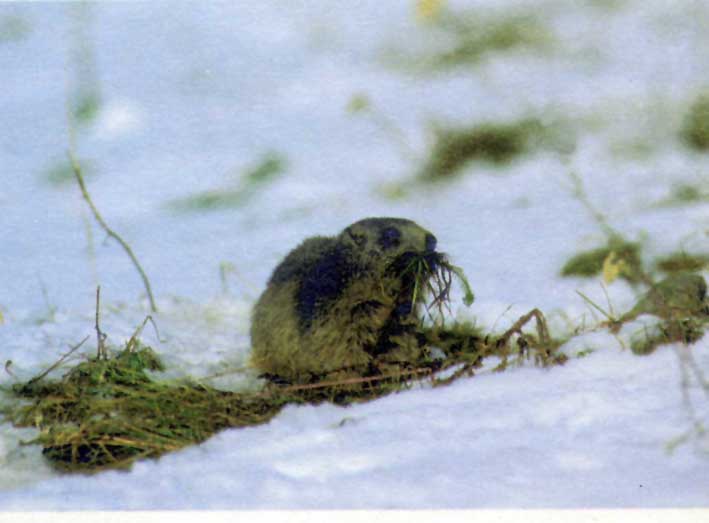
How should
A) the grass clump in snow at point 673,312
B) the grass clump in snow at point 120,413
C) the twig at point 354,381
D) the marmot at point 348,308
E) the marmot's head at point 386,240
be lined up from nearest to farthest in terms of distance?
the grass clump in snow at point 120,413, the grass clump in snow at point 673,312, the twig at point 354,381, the marmot at point 348,308, the marmot's head at point 386,240

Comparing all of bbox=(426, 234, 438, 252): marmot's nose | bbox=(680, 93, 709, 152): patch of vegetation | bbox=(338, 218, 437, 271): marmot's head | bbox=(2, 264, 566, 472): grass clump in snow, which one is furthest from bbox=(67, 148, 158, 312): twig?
Result: bbox=(680, 93, 709, 152): patch of vegetation

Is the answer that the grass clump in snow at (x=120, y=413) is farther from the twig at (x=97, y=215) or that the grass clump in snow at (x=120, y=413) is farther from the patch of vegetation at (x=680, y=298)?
the patch of vegetation at (x=680, y=298)

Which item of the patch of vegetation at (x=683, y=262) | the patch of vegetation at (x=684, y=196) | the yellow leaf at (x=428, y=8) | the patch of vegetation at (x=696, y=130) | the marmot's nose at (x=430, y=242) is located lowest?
the patch of vegetation at (x=683, y=262)

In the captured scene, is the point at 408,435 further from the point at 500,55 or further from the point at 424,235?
the point at 500,55

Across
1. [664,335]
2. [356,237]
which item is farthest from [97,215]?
[664,335]

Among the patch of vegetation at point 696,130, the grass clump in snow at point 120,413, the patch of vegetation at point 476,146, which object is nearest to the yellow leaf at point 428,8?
the patch of vegetation at point 476,146

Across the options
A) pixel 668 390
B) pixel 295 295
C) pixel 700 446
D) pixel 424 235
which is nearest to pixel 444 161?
pixel 424 235
